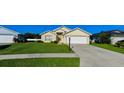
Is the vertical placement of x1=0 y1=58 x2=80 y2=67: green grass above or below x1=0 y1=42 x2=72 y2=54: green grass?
below

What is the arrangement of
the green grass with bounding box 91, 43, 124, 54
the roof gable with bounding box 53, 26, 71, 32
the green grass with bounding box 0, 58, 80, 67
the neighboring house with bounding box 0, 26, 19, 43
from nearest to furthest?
the green grass with bounding box 0, 58, 80, 67 → the neighboring house with bounding box 0, 26, 19, 43 → the roof gable with bounding box 53, 26, 71, 32 → the green grass with bounding box 91, 43, 124, 54

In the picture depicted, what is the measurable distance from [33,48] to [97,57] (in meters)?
3.32

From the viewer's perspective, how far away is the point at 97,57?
12.8 meters

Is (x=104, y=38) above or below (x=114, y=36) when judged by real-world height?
below

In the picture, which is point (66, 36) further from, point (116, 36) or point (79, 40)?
point (116, 36)

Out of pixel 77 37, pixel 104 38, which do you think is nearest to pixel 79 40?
pixel 77 37

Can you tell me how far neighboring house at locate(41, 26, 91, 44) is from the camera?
1273 centimetres

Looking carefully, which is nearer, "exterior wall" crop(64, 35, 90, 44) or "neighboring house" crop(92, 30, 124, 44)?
"neighboring house" crop(92, 30, 124, 44)

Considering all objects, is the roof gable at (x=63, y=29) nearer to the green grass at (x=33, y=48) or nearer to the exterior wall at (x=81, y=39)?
the exterior wall at (x=81, y=39)

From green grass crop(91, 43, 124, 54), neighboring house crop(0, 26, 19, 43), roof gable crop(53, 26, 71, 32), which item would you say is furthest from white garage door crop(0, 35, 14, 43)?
green grass crop(91, 43, 124, 54)

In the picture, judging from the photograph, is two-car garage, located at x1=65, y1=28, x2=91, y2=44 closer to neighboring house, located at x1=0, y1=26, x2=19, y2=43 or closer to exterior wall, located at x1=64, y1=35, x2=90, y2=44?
exterior wall, located at x1=64, y1=35, x2=90, y2=44

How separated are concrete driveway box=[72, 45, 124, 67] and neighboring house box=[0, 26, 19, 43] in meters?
3.51
